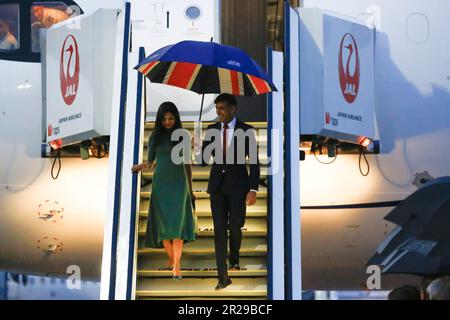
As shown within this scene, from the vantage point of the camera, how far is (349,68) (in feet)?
35.7

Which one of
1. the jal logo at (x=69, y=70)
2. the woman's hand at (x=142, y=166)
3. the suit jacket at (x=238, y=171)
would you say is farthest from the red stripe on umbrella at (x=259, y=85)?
the jal logo at (x=69, y=70)

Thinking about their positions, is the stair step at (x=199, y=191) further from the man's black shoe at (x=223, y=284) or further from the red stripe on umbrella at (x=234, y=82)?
the man's black shoe at (x=223, y=284)

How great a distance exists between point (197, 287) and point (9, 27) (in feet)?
11.4

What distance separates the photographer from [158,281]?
9.30m

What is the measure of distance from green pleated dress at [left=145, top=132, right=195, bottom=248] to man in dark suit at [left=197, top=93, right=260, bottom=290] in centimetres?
20

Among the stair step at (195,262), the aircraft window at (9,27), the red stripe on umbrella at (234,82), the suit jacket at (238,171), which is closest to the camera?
the suit jacket at (238,171)

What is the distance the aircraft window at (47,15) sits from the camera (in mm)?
11305

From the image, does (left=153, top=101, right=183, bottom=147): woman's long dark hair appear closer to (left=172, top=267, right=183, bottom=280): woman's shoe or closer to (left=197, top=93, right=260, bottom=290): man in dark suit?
(left=197, top=93, right=260, bottom=290): man in dark suit

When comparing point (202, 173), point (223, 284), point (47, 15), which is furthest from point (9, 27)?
point (223, 284)

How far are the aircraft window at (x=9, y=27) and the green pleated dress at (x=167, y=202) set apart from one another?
264 centimetres

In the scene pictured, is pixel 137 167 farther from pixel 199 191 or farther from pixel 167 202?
pixel 199 191

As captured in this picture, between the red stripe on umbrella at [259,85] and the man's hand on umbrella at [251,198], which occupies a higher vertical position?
the red stripe on umbrella at [259,85]
